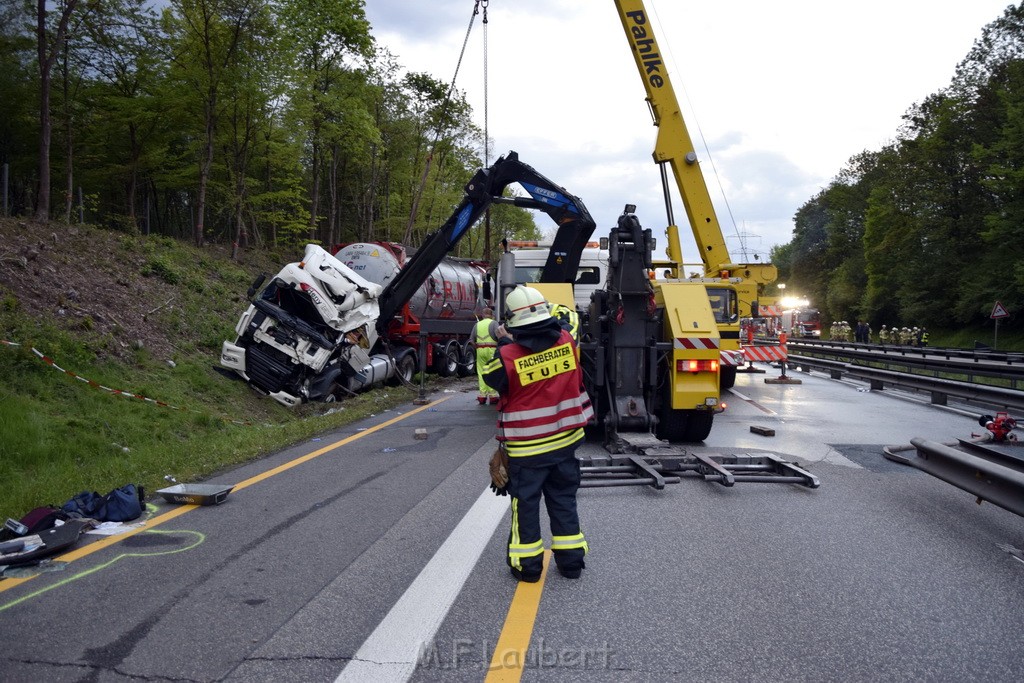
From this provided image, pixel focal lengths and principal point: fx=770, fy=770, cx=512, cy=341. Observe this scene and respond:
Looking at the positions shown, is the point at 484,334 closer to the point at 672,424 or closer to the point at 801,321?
the point at 672,424

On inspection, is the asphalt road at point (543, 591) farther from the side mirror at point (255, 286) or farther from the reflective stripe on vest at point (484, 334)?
the side mirror at point (255, 286)

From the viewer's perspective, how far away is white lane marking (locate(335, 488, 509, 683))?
131 inches

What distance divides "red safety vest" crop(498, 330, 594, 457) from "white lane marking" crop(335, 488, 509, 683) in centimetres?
85

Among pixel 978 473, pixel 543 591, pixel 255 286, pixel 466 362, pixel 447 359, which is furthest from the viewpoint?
pixel 466 362

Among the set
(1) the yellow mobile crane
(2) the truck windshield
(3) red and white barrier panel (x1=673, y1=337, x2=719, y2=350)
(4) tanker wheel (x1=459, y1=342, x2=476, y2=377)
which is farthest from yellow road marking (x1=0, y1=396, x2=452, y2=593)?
(4) tanker wheel (x1=459, y1=342, x2=476, y2=377)

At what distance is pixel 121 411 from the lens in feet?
34.2

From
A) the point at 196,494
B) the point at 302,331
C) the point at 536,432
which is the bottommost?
the point at 196,494

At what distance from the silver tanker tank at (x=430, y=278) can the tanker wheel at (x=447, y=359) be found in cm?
84

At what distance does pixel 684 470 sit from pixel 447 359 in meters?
14.1

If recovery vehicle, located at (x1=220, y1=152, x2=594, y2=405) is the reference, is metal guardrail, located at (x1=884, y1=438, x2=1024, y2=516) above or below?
below

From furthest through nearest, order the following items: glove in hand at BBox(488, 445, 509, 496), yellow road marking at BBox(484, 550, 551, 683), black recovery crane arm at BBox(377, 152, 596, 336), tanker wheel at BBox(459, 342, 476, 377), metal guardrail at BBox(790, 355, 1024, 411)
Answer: tanker wheel at BBox(459, 342, 476, 377)
black recovery crane arm at BBox(377, 152, 596, 336)
metal guardrail at BBox(790, 355, 1024, 411)
glove in hand at BBox(488, 445, 509, 496)
yellow road marking at BBox(484, 550, 551, 683)

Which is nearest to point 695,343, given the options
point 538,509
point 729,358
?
point 538,509

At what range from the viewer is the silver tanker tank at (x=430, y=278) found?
18.2m

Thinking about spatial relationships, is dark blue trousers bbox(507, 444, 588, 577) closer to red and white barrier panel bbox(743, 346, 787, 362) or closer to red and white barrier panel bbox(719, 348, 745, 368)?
red and white barrier panel bbox(719, 348, 745, 368)
